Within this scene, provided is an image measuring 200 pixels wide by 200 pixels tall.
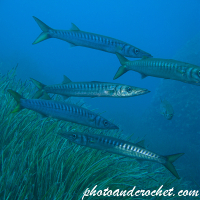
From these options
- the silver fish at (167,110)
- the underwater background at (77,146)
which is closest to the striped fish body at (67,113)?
the underwater background at (77,146)

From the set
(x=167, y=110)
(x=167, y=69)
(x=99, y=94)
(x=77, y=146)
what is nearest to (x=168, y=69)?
(x=167, y=69)

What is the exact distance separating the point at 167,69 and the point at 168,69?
20 mm

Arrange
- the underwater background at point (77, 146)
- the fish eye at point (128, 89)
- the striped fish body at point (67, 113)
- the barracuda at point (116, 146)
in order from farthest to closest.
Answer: the fish eye at point (128, 89) < the striped fish body at point (67, 113) < the barracuda at point (116, 146) < the underwater background at point (77, 146)

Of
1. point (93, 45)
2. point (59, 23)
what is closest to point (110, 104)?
point (93, 45)

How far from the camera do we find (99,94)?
11.8 ft

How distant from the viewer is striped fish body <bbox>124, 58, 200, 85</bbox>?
327 centimetres

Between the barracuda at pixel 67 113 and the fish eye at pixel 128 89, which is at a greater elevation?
the fish eye at pixel 128 89

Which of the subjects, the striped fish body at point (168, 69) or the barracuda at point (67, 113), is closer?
the barracuda at point (67, 113)

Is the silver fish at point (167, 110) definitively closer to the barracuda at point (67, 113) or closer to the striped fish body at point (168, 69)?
the striped fish body at point (168, 69)

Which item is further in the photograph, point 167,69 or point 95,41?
point 95,41

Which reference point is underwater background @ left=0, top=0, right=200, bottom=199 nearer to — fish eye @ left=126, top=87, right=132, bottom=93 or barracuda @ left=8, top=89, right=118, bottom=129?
barracuda @ left=8, top=89, right=118, bottom=129

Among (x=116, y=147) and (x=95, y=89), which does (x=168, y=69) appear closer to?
(x=95, y=89)

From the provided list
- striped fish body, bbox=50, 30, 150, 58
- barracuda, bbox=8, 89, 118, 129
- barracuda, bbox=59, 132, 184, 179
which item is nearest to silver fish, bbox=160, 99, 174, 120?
striped fish body, bbox=50, 30, 150, 58

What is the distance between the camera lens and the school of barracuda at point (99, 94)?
3006 mm
